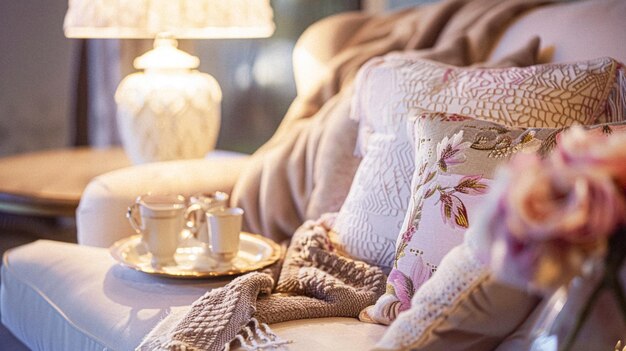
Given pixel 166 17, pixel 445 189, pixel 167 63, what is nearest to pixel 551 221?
pixel 445 189

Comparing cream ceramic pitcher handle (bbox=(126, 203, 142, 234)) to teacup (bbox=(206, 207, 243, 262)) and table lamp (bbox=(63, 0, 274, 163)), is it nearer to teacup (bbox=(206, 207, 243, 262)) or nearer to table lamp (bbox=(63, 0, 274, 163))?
teacup (bbox=(206, 207, 243, 262))

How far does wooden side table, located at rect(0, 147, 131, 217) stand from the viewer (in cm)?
207

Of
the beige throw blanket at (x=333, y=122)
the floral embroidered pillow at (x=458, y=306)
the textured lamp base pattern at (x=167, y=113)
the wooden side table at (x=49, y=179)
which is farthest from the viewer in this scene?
the wooden side table at (x=49, y=179)

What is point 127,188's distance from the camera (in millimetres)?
1704

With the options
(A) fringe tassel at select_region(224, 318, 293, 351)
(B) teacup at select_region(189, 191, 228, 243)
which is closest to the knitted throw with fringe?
(A) fringe tassel at select_region(224, 318, 293, 351)

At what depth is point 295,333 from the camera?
3.83 ft

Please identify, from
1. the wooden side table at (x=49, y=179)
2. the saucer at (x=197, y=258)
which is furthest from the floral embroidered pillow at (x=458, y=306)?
the wooden side table at (x=49, y=179)

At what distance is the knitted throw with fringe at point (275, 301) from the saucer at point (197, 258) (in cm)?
6

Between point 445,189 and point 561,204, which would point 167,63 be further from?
point 561,204

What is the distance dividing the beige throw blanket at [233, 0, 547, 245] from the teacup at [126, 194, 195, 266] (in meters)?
0.28

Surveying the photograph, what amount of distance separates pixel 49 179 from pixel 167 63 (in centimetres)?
52

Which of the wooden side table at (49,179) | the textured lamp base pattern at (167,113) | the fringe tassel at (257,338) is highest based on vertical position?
the textured lamp base pattern at (167,113)

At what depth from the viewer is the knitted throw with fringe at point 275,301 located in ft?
3.77

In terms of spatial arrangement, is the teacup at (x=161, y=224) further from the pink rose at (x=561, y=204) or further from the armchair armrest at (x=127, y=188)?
the pink rose at (x=561, y=204)
